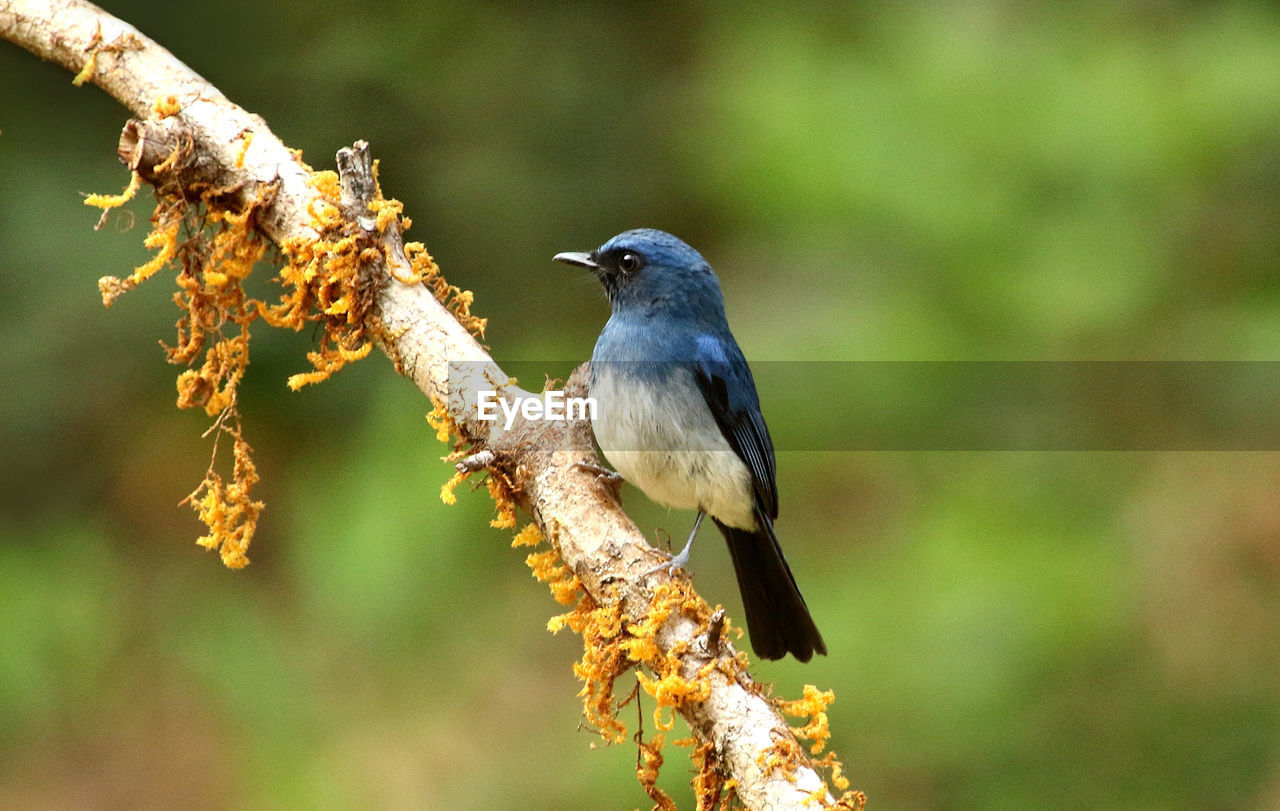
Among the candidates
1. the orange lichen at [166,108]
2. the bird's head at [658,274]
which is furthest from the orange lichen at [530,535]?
the orange lichen at [166,108]

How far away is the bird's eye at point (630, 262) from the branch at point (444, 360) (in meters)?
0.42

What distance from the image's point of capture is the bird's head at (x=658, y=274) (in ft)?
11.2

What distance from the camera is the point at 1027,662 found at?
4020 millimetres

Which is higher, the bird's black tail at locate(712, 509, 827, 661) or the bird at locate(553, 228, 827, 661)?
the bird at locate(553, 228, 827, 661)

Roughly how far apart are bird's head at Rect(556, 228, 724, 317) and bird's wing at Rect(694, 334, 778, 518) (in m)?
0.12

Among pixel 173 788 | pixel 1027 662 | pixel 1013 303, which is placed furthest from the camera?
pixel 173 788

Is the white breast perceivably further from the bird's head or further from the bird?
the bird's head

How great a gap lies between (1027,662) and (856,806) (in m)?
2.00

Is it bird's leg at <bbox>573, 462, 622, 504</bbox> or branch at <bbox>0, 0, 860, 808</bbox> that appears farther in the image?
bird's leg at <bbox>573, 462, 622, 504</bbox>

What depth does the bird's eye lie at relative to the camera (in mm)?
3445

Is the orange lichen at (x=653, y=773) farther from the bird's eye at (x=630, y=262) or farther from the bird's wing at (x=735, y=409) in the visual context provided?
the bird's eye at (x=630, y=262)

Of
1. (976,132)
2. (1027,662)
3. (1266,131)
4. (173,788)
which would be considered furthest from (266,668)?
(1266,131)

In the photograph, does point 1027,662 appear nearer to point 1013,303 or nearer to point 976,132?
point 1013,303

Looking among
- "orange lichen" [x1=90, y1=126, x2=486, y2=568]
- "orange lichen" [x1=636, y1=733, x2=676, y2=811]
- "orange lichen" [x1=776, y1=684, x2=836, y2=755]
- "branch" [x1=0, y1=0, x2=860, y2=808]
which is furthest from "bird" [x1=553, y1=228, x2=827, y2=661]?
"orange lichen" [x1=636, y1=733, x2=676, y2=811]
